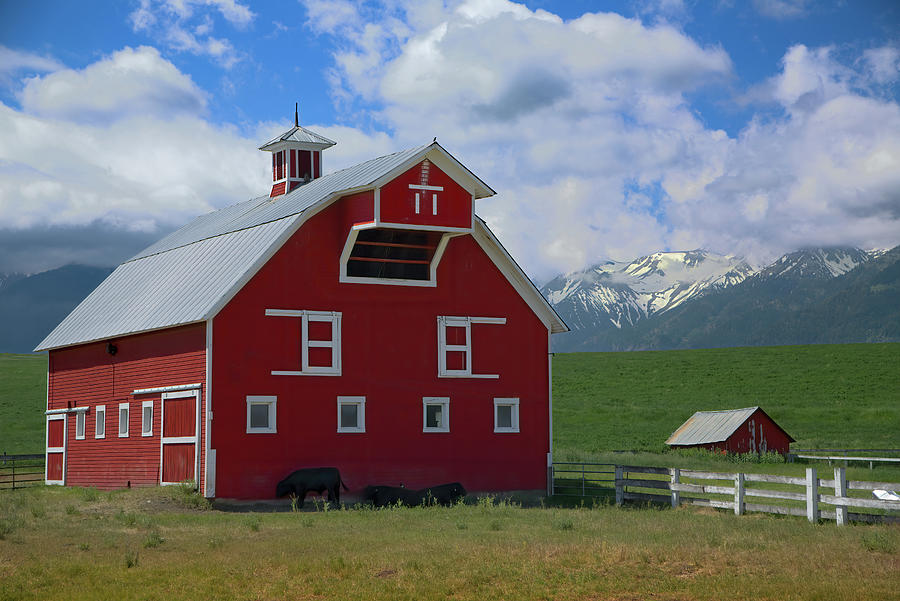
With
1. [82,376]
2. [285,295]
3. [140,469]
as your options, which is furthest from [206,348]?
[82,376]

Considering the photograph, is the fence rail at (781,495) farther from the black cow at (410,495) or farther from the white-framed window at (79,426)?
the white-framed window at (79,426)

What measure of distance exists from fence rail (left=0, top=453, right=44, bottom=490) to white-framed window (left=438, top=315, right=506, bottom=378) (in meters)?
16.1

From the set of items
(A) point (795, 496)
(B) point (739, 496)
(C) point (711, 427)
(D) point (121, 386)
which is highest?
(D) point (121, 386)

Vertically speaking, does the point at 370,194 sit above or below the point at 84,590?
above

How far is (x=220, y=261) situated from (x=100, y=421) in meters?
7.51

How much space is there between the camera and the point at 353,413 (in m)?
32.6

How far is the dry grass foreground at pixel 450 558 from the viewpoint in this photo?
1597 cm

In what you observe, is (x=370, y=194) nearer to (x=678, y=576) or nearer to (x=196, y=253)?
(x=196, y=253)

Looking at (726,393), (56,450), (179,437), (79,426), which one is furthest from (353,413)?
(726,393)

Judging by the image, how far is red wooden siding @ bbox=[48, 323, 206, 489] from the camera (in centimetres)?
3189

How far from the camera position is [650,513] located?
2628 cm

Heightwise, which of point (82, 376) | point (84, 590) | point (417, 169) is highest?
point (417, 169)

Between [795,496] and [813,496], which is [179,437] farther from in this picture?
[813,496]

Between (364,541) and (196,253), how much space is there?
734 inches
